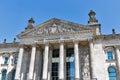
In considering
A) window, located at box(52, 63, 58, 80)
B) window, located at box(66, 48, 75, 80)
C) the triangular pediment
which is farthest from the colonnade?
the triangular pediment

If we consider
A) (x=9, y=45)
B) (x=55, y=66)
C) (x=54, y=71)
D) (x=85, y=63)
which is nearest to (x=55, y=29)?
(x=55, y=66)

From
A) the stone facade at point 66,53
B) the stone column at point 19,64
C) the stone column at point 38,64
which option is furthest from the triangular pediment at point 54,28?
the stone column at point 38,64

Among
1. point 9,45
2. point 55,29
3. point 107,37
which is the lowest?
point 9,45

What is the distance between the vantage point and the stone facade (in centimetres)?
2784

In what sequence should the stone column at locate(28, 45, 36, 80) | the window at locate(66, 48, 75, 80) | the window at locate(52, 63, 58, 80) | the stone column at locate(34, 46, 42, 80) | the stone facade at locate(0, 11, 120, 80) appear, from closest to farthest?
1. the stone facade at locate(0, 11, 120, 80)
2. the stone column at locate(28, 45, 36, 80)
3. the window at locate(66, 48, 75, 80)
4. the window at locate(52, 63, 58, 80)
5. the stone column at locate(34, 46, 42, 80)

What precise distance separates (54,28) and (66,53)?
472cm

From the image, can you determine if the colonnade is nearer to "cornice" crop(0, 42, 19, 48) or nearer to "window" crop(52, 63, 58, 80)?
"window" crop(52, 63, 58, 80)

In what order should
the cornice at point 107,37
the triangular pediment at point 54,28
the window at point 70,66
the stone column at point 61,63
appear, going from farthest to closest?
the triangular pediment at point 54,28
the cornice at point 107,37
the window at point 70,66
the stone column at point 61,63

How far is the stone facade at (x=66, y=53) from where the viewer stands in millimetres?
27844

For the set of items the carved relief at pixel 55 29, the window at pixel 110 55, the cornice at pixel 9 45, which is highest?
the carved relief at pixel 55 29

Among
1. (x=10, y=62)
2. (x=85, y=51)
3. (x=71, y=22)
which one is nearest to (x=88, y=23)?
(x=71, y=22)

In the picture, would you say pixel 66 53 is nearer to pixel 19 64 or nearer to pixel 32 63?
pixel 32 63

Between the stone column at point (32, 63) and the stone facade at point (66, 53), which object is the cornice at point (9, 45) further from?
the stone column at point (32, 63)

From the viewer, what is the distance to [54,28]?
3164 cm
